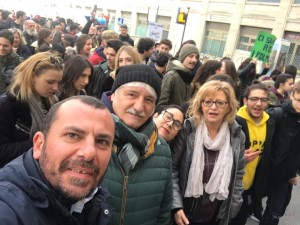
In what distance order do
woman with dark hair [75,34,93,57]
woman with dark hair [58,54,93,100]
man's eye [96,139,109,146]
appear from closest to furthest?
1. man's eye [96,139,109,146]
2. woman with dark hair [58,54,93,100]
3. woman with dark hair [75,34,93,57]

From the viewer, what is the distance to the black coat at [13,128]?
208 centimetres

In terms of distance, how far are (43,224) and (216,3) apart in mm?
21424

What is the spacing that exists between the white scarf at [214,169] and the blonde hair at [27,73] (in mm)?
1323

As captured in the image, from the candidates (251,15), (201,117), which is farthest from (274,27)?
(201,117)

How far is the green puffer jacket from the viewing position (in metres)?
1.57

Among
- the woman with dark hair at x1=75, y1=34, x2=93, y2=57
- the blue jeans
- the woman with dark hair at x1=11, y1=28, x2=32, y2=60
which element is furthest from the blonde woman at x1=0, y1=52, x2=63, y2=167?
the woman with dark hair at x1=11, y1=28, x2=32, y2=60

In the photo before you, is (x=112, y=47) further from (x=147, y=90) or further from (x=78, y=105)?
(x=78, y=105)

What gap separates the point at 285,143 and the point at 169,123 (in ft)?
4.98

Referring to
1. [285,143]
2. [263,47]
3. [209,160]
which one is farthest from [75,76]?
[263,47]

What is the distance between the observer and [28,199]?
1.02 m

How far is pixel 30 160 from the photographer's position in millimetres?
1148

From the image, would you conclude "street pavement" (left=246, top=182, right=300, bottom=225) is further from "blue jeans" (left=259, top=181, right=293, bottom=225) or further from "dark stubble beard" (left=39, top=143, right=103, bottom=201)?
"dark stubble beard" (left=39, top=143, right=103, bottom=201)

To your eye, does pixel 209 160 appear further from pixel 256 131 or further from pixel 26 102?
pixel 26 102

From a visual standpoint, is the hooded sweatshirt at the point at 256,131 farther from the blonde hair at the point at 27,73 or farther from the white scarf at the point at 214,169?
the blonde hair at the point at 27,73
